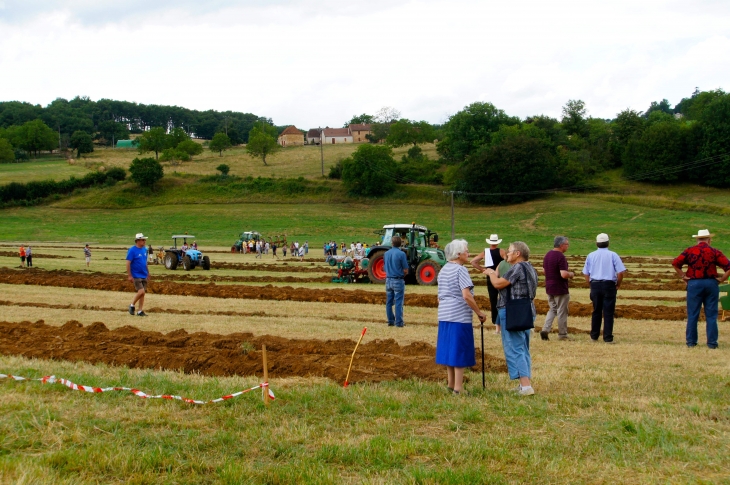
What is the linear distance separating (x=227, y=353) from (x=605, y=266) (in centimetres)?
627

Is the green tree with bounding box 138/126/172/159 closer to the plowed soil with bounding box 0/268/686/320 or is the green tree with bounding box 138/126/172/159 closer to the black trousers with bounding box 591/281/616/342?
the plowed soil with bounding box 0/268/686/320

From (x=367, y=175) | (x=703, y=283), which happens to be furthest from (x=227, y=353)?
(x=367, y=175)

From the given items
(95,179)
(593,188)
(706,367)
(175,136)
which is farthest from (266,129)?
(706,367)

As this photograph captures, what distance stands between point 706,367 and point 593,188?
6661cm

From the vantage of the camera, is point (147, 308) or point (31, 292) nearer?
point (147, 308)

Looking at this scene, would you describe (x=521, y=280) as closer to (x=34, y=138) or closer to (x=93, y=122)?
(x=34, y=138)

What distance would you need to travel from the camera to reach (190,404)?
21.1 feet

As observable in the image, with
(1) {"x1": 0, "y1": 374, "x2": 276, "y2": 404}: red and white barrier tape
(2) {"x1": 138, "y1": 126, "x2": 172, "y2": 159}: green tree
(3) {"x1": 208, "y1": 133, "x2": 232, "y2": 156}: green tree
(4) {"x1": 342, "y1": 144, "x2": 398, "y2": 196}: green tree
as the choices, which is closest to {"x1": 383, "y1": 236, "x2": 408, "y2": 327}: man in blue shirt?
(1) {"x1": 0, "y1": 374, "x2": 276, "y2": 404}: red and white barrier tape

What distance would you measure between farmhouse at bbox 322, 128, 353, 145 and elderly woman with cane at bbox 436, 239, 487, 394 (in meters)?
147

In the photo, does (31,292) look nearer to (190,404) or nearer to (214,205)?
(190,404)

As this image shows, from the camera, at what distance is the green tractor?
75.0 feet

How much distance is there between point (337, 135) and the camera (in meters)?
156

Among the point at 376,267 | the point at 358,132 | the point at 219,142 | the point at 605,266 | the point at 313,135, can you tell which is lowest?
the point at 376,267

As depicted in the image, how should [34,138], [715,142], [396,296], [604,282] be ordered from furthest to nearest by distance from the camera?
[34,138] < [715,142] < [396,296] < [604,282]
